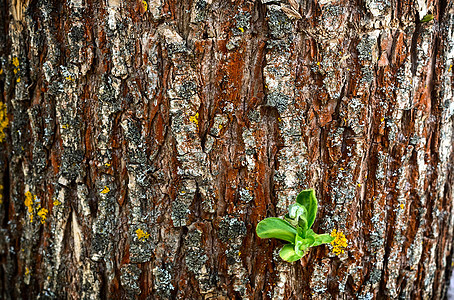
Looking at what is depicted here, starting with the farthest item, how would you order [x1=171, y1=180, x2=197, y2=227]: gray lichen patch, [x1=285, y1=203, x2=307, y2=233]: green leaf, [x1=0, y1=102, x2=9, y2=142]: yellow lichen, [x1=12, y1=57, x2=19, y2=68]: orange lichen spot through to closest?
[x1=0, y1=102, x2=9, y2=142]: yellow lichen < [x1=12, y1=57, x2=19, y2=68]: orange lichen spot < [x1=171, y1=180, x2=197, y2=227]: gray lichen patch < [x1=285, y1=203, x2=307, y2=233]: green leaf

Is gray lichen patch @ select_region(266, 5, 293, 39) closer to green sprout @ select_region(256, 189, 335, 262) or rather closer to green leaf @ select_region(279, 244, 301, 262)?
green sprout @ select_region(256, 189, 335, 262)

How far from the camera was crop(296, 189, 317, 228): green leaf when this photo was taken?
122cm

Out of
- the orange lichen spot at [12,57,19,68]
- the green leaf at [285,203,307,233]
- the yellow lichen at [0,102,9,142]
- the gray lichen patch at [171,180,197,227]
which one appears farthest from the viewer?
the yellow lichen at [0,102,9,142]

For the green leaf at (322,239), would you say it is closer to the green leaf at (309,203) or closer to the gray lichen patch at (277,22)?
the green leaf at (309,203)

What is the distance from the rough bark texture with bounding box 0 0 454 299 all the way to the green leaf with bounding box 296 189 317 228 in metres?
0.08

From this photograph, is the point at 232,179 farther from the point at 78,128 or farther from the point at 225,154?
the point at 78,128

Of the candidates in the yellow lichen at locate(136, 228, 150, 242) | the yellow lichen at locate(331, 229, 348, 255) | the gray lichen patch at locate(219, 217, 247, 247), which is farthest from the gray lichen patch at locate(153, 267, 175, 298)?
the yellow lichen at locate(331, 229, 348, 255)

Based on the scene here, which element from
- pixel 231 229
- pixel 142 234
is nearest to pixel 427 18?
pixel 231 229

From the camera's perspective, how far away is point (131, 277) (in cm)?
138

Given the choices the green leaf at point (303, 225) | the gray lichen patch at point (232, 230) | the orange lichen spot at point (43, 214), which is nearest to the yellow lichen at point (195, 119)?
the gray lichen patch at point (232, 230)

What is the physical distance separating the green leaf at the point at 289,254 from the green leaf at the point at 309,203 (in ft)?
0.33

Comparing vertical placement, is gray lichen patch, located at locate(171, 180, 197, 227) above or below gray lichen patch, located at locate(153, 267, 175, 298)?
above

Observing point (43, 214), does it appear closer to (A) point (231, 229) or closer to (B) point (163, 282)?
(B) point (163, 282)

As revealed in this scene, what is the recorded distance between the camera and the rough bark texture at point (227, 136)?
1.26m
